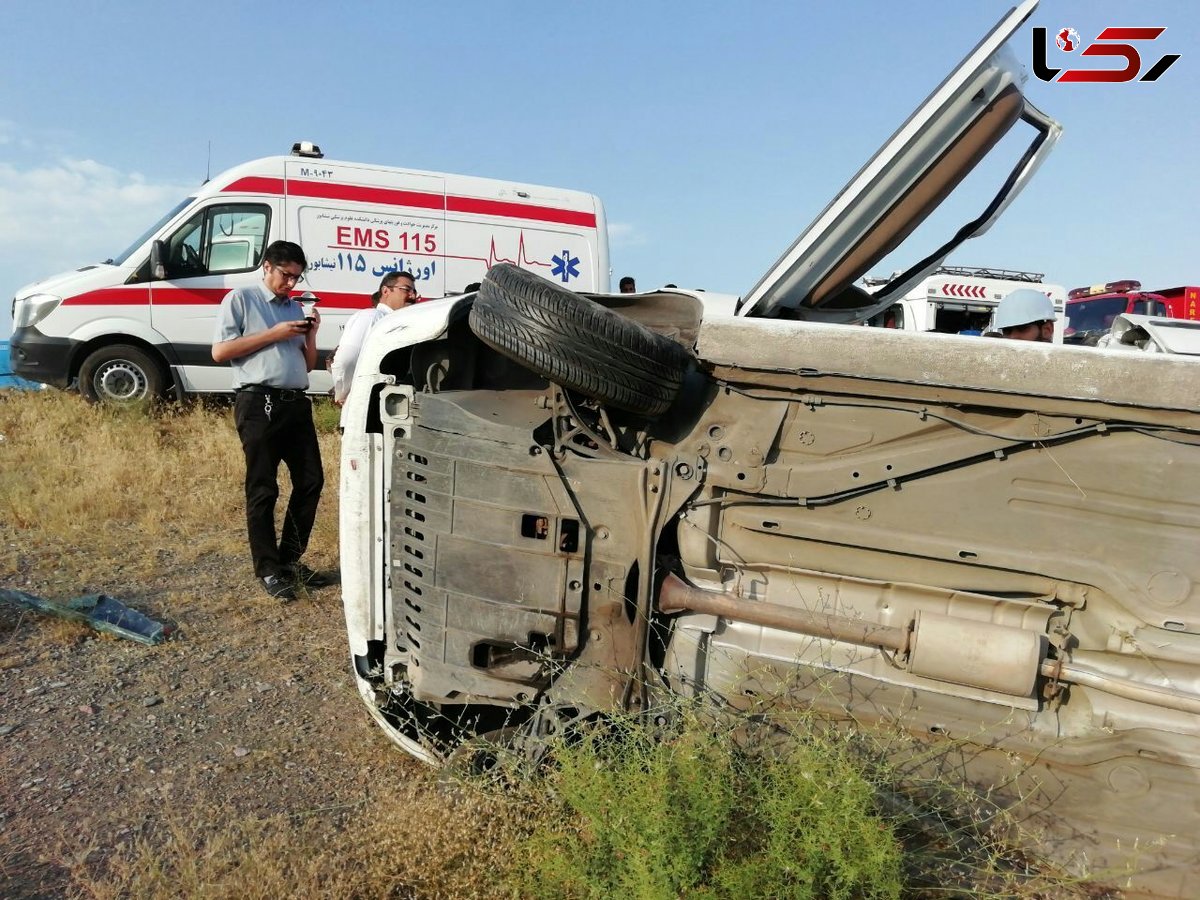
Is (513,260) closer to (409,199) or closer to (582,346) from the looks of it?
→ (409,199)

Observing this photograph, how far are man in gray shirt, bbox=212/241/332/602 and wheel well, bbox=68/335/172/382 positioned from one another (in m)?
4.79

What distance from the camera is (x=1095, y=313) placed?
1415 centimetres

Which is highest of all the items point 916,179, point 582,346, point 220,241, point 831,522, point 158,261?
point 220,241

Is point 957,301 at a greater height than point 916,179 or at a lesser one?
greater

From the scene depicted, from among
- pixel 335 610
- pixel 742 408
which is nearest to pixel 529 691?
pixel 742 408

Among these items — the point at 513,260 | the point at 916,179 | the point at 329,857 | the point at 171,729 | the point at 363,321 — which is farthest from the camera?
the point at 513,260

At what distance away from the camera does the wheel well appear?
831cm

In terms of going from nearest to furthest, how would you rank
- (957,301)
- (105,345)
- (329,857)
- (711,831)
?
(711,831), (329,857), (105,345), (957,301)

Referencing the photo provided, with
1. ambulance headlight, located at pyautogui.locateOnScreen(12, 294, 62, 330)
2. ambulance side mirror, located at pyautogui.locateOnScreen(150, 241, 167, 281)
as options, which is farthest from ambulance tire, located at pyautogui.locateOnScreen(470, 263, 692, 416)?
ambulance headlight, located at pyautogui.locateOnScreen(12, 294, 62, 330)

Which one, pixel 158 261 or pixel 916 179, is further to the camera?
pixel 158 261

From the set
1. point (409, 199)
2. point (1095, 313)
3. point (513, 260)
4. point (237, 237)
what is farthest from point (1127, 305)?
point (237, 237)

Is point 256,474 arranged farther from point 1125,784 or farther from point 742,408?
point 1125,784

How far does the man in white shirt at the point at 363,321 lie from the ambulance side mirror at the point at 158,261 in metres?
4.38

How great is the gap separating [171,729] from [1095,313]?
594 inches
